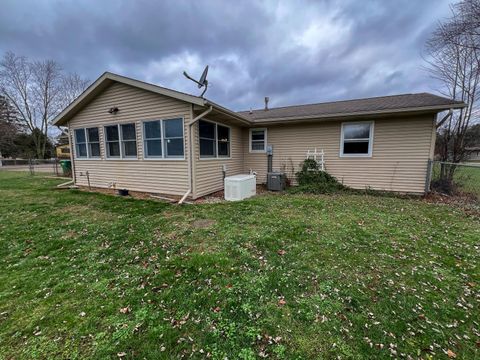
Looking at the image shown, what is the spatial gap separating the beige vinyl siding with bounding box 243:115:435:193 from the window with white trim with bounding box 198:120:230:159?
2.04m

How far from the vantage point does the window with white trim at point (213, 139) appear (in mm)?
7098

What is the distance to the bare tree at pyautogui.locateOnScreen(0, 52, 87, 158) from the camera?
23.9m

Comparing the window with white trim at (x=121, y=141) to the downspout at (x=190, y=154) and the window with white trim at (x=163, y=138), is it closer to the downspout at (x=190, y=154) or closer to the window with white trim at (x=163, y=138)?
the window with white trim at (x=163, y=138)

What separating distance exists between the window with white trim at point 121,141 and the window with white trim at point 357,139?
8.00 metres

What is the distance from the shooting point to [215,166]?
780 cm

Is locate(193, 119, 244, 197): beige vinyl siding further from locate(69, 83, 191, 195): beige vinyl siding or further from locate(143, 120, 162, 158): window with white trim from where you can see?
locate(143, 120, 162, 158): window with white trim

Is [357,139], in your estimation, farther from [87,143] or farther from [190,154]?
[87,143]

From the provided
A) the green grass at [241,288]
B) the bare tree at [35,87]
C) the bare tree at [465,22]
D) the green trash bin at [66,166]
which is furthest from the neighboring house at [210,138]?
the bare tree at [35,87]

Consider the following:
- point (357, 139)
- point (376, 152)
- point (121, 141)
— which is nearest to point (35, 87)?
point (121, 141)

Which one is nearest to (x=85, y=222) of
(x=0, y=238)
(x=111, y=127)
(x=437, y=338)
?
(x=0, y=238)

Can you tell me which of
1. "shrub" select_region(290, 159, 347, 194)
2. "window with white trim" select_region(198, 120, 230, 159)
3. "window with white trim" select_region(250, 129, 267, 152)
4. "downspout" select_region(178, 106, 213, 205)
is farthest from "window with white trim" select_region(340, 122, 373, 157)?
"downspout" select_region(178, 106, 213, 205)

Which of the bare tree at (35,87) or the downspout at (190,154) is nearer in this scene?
the downspout at (190,154)

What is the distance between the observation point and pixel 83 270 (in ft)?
9.57

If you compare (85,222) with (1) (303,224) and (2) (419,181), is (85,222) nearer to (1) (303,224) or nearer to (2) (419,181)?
(1) (303,224)
